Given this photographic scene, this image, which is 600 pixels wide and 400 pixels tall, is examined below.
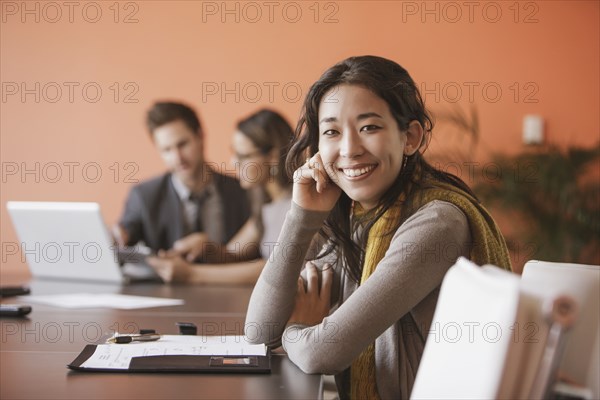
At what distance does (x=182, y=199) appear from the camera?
436 centimetres

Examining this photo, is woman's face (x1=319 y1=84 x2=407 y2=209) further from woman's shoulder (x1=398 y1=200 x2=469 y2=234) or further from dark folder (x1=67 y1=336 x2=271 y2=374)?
dark folder (x1=67 y1=336 x2=271 y2=374)

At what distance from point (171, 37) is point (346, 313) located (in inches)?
134

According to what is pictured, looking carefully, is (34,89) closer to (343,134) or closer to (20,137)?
(20,137)

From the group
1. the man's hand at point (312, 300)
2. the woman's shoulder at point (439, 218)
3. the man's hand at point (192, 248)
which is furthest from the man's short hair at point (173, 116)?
the woman's shoulder at point (439, 218)

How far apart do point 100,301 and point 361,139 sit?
1090 millimetres

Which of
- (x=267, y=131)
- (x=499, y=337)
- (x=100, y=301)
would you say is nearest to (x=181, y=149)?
(x=267, y=131)

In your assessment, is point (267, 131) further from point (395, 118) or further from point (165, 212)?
point (395, 118)

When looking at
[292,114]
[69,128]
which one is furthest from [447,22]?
[69,128]

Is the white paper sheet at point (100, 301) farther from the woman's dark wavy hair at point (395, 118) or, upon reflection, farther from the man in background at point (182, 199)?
the man in background at point (182, 199)

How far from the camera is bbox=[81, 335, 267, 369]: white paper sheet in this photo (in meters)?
A: 1.48

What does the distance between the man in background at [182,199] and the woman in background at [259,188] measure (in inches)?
4.4

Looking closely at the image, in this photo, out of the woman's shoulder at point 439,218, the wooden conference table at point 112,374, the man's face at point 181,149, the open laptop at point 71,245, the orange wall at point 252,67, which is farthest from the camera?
the orange wall at point 252,67

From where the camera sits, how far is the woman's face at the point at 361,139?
1691mm

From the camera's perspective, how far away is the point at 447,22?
15.1 feet
